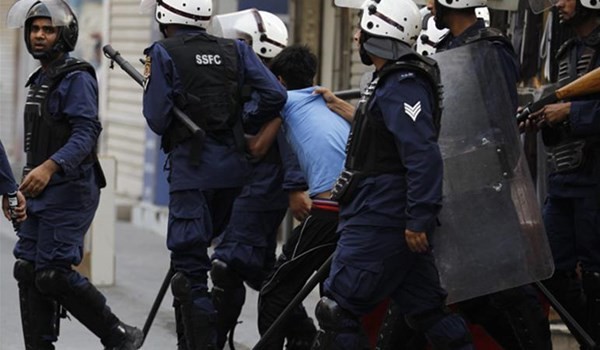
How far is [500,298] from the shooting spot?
8016 mm

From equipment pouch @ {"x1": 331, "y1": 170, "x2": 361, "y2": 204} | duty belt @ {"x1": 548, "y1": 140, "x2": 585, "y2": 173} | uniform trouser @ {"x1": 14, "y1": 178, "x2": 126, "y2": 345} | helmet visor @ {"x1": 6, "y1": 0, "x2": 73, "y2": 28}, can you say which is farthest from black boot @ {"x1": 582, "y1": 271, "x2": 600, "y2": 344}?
helmet visor @ {"x1": 6, "y1": 0, "x2": 73, "y2": 28}

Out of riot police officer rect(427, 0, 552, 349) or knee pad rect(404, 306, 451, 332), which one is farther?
riot police officer rect(427, 0, 552, 349)

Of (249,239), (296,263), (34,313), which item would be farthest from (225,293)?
(34,313)

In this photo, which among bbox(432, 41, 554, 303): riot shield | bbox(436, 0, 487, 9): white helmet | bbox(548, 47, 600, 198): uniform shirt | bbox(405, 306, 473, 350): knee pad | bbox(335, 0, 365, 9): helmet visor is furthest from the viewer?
bbox(335, 0, 365, 9): helmet visor

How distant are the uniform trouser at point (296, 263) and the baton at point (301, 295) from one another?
0.96 ft

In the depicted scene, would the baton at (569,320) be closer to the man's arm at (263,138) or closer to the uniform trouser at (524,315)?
the uniform trouser at (524,315)

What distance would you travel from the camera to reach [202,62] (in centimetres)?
831

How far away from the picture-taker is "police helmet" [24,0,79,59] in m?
8.85

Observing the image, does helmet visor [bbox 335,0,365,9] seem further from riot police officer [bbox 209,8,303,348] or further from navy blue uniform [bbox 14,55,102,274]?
navy blue uniform [bbox 14,55,102,274]

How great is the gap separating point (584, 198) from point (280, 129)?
5.13 ft

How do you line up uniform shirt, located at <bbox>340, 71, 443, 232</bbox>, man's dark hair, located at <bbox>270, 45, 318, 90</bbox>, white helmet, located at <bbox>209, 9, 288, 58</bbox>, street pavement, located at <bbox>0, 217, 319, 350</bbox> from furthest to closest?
street pavement, located at <bbox>0, 217, 319, 350</bbox>, white helmet, located at <bbox>209, 9, 288, 58</bbox>, man's dark hair, located at <bbox>270, 45, 318, 90</bbox>, uniform shirt, located at <bbox>340, 71, 443, 232</bbox>

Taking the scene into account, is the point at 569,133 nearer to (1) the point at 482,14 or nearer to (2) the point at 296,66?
(1) the point at 482,14

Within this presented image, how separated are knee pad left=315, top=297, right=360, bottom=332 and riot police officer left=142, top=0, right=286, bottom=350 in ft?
3.75

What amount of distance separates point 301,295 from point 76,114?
5.48 ft
